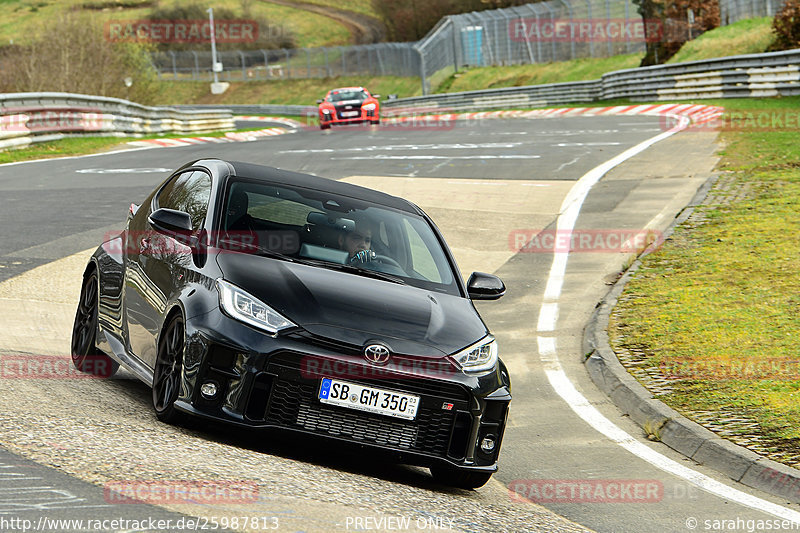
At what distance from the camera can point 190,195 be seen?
7.61 m

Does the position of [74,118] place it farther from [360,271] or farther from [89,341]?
[360,271]

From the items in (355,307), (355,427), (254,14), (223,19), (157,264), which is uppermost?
(254,14)

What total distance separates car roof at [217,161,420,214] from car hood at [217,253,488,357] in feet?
2.92

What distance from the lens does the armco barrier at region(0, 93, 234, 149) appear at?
2709cm

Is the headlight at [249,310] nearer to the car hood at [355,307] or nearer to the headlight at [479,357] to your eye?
the car hood at [355,307]

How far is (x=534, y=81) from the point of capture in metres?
58.7

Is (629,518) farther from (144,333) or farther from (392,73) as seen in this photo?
(392,73)

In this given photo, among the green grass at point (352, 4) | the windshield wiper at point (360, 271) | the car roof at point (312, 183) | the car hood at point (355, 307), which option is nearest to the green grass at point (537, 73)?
the car roof at point (312, 183)

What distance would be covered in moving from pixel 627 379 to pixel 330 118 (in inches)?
1455

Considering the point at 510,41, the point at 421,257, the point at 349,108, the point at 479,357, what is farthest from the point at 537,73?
the point at 479,357

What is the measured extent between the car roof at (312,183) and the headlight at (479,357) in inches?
59.9

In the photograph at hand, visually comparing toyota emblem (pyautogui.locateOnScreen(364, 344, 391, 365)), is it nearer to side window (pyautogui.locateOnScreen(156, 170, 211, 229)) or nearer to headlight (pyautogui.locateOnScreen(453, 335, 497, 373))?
headlight (pyautogui.locateOnScreen(453, 335, 497, 373))

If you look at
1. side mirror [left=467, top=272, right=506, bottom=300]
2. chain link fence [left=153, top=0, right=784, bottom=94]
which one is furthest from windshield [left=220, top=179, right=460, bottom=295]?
chain link fence [left=153, top=0, right=784, bottom=94]

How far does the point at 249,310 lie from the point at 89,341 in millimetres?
2502
